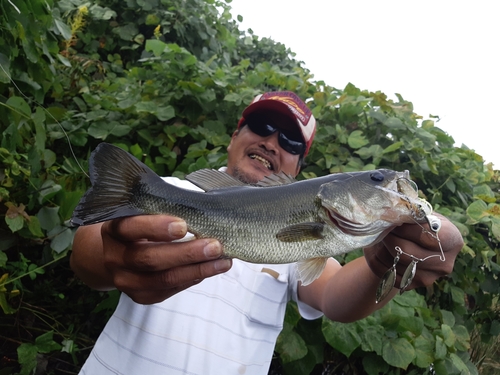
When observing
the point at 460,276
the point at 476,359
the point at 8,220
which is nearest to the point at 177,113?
the point at 8,220

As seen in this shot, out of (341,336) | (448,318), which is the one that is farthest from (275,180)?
(448,318)

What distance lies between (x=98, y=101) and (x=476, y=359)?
4.63m

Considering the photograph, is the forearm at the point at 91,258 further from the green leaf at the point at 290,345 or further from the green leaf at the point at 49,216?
the green leaf at the point at 290,345

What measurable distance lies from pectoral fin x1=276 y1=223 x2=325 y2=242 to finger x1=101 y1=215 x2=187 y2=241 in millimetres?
386

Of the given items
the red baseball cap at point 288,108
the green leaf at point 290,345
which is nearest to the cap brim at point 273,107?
Result: the red baseball cap at point 288,108

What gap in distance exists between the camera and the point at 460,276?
3.00m

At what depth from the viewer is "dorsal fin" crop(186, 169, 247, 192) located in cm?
158

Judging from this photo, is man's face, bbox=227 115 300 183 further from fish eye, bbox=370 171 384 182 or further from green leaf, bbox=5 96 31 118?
green leaf, bbox=5 96 31 118

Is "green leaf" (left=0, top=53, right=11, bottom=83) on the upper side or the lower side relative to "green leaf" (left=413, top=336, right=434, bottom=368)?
upper

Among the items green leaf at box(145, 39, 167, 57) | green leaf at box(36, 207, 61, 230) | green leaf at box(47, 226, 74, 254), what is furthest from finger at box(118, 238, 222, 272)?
green leaf at box(145, 39, 167, 57)

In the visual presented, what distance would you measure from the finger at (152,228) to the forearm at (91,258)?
458 mm

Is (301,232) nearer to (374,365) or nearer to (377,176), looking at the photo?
(377,176)

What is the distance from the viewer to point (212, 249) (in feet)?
4.51

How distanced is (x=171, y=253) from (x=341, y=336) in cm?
145
